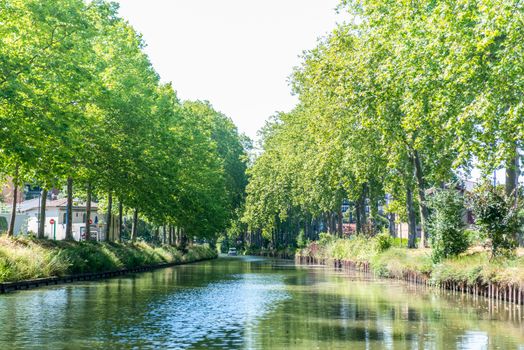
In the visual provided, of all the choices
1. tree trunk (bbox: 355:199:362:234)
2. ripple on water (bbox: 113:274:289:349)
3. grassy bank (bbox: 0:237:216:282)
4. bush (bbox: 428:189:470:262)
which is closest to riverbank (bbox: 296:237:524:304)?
bush (bbox: 428:189:470:262)

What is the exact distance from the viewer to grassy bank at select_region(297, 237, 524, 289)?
29422 millimetres

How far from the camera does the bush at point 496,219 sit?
108 feet

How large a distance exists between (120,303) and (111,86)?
1857 centimetres

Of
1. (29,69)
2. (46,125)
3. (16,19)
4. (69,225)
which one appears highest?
(16,19)

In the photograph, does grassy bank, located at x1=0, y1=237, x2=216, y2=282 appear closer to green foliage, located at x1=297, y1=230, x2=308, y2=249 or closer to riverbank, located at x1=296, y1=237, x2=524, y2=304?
riverbank, located at x1=296, y1=237, x2=524, y2=304

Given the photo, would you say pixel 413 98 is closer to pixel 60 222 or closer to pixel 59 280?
pixel 59 280

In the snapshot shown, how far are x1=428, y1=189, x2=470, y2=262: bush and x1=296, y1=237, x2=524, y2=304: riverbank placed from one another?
2.05 ft

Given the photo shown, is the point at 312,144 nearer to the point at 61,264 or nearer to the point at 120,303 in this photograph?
the point at 61,264

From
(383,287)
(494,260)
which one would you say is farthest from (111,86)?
(494,260)

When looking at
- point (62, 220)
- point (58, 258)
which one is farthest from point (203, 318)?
point (62, 220)

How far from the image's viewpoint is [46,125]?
29.8 metres

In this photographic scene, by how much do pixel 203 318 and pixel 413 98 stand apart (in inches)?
536

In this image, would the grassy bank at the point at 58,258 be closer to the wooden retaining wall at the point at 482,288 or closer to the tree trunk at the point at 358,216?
the wooden retaining wall at the point at 482,288

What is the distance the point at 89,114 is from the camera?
42.3 m
